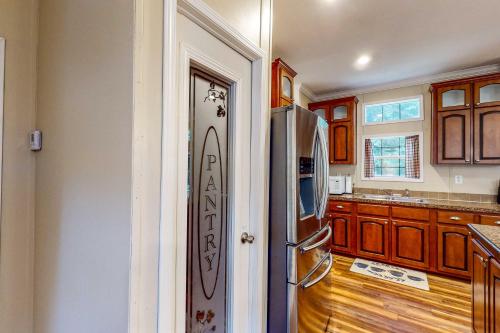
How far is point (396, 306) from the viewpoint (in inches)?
95.1

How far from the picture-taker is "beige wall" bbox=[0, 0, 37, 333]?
1232 mm

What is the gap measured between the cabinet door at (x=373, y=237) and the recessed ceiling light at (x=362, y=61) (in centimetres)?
210

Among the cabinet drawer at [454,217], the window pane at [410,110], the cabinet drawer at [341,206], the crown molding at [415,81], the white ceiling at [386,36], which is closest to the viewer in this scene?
the white ceiling at [386,36]

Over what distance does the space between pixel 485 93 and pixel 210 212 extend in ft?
12.6

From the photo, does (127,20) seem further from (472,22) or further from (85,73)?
(472,22)

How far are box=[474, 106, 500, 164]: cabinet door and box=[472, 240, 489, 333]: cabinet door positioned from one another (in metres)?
2.00

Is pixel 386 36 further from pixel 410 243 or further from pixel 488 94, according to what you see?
pixel 410 243

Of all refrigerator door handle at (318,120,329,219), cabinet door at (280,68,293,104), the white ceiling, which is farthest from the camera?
cabinet door at (280,68,293,104)

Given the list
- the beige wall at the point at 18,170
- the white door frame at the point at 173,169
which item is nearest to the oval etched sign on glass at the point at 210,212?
the white door frame at the point at 173,169

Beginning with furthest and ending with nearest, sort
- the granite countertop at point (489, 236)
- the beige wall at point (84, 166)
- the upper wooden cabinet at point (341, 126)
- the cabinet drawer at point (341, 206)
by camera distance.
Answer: the upper wooden cabinet at point (341, 126) → the cabinet drawer at point (341, 206) → the granite countertop at point (489, 236) → the beige wall at point (84, 166)

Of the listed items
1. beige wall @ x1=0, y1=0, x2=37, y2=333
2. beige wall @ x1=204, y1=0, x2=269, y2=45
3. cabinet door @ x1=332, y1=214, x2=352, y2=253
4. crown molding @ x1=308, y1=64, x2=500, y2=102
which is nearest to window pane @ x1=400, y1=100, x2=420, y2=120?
crown molding @ x1=308, y1=64, x2=500, y2=102

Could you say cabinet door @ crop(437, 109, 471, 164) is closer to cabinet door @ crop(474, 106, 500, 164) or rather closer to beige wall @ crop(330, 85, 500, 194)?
cabinet door @ crop(474, 106, 500, 164)

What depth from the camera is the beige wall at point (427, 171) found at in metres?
3.30

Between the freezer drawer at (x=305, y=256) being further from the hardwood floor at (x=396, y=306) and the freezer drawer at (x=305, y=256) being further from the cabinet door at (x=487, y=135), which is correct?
the cabinet door at (x=487, y=135)
